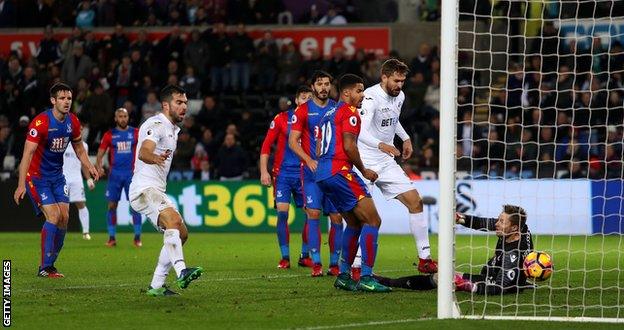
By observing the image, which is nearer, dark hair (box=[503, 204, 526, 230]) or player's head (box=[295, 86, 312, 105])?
dark hair (box=[503, 204, 526, 230])

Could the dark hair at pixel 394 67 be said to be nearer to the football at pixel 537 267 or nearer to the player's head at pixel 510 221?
the player's head at pixel 510 221

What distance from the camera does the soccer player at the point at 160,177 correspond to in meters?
10.8

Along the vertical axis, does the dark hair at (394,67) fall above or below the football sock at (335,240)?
above

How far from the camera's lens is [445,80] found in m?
9.44

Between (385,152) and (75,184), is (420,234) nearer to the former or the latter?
(385,152)

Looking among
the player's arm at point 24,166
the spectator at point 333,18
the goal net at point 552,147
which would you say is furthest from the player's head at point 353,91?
the spectator at point 333,18

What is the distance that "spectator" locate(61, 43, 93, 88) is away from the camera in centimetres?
2739

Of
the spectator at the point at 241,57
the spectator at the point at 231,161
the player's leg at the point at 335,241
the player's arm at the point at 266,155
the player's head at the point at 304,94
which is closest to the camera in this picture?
the player's leg at the point at 335,241

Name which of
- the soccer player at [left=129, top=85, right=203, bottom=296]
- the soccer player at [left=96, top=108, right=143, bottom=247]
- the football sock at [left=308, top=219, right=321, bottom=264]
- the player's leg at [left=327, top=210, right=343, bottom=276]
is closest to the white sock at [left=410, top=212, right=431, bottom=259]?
the player's leg at [left=327, top=210, right=343, bottom=276]

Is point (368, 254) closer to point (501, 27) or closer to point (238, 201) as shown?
point (238, 201)

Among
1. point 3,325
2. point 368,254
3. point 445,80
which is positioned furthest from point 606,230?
point 3,325

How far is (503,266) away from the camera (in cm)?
1106

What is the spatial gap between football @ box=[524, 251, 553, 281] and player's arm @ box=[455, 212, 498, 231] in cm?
45

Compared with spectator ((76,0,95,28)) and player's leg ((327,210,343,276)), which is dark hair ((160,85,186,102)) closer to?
player's leg ((327,210,343,276))
